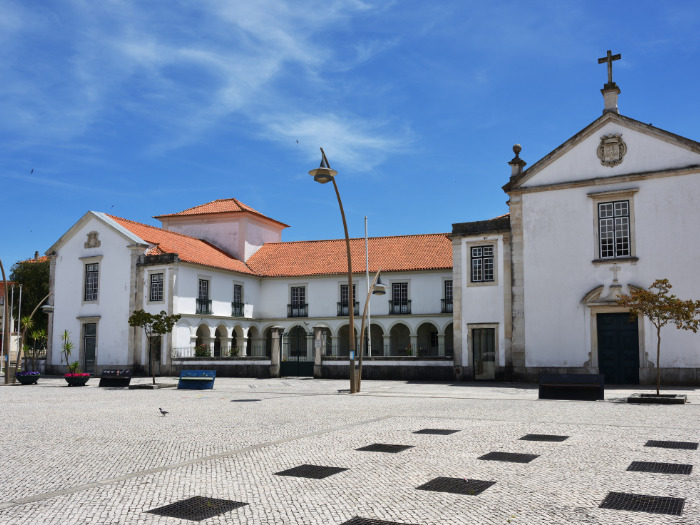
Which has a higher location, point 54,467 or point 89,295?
point 89,295

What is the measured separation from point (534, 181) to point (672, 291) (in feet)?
21.0

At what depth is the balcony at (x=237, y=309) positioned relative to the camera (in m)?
40.1

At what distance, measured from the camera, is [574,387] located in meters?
17.0

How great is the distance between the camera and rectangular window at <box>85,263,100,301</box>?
37625mm

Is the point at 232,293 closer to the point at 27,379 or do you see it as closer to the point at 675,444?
the point at 27,379

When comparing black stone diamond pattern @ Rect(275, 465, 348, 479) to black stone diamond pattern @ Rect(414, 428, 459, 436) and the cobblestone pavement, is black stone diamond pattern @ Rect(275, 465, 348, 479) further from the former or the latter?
black stone diamond pattern @ Rect(414, 428, 459, 436)

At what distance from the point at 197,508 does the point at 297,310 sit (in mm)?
36833

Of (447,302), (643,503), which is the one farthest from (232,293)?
(643,503)

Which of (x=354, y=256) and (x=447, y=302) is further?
(x=354, y=256)

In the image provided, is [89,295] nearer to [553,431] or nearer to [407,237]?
[407,237]

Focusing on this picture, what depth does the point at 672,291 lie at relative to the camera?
77.2 feet

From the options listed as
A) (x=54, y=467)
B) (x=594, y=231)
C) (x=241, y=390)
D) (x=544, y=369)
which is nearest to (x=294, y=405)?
(x=241, y=390)

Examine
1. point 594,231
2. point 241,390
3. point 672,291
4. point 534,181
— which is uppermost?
point 534,181

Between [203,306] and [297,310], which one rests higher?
[203,306]
